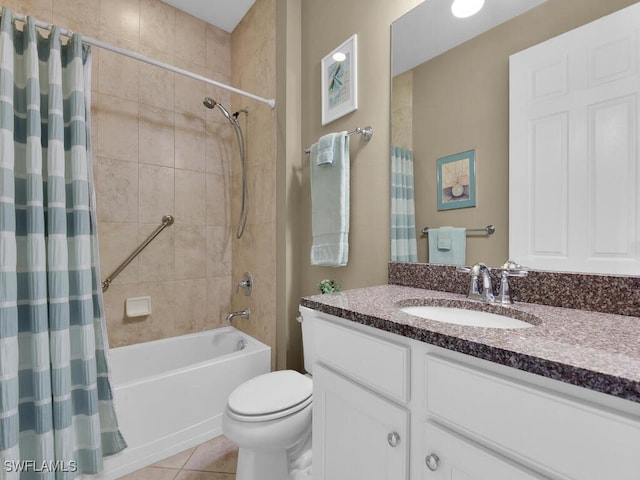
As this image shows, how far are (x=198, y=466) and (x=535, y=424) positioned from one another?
156 centimetres

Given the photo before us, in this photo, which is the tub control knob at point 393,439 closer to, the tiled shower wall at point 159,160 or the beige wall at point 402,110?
the beige wall at point 402,110

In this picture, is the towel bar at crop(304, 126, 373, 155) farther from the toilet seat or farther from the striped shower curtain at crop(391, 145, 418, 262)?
the toilet seat

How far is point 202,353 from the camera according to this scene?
85.0 inches

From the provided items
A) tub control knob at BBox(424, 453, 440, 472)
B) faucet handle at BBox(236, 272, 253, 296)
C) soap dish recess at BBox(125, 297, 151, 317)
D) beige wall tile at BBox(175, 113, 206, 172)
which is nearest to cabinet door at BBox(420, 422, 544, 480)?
tub control knob at BBox(424, 453, 440, 472)

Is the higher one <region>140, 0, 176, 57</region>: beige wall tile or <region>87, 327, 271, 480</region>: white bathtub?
<region>140, 0, 176, 57</region>: beige wall tile

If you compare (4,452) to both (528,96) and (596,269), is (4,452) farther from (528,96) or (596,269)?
(528,96)

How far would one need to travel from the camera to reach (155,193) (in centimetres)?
204

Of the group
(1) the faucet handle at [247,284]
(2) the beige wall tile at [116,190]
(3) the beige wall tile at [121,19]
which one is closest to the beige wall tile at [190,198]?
(2) the beige wall tile at [116,190]

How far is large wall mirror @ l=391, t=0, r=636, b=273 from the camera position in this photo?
0.92 meters

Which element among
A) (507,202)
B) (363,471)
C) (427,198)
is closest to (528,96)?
(507,202)

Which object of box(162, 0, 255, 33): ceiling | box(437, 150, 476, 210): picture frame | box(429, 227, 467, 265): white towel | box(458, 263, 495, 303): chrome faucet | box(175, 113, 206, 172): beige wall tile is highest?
box(162, 0, 255, 33): ceiling

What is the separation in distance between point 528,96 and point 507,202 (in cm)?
32

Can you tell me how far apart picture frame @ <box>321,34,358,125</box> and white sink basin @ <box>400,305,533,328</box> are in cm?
101

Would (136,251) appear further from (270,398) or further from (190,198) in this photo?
(270,398)
